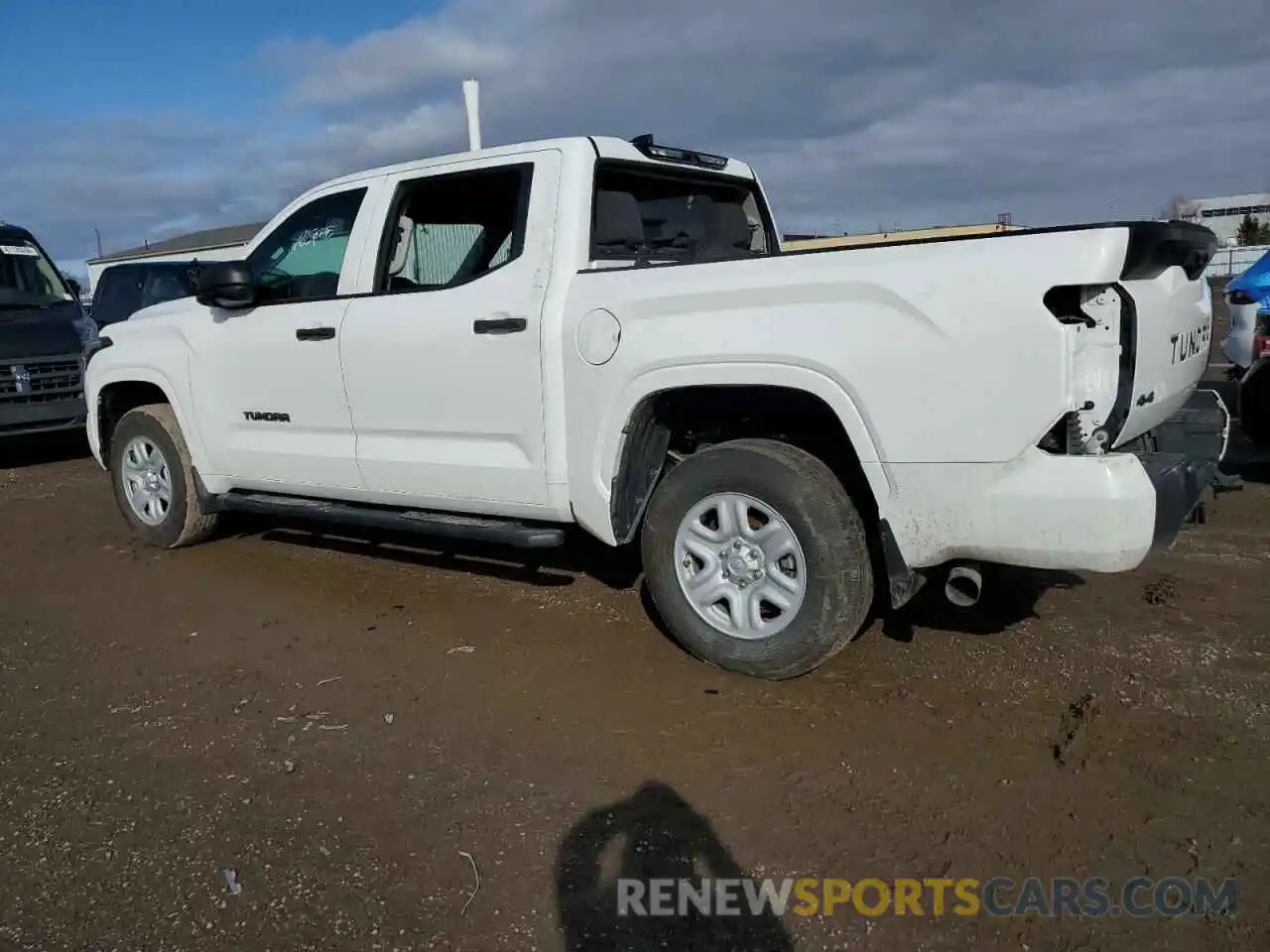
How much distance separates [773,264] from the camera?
3492 mm

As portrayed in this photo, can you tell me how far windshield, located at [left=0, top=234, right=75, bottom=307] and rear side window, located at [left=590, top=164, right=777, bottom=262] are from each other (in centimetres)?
828

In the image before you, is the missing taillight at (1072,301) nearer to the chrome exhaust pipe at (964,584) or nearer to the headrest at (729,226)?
the chrome exhaust pipe at (964,584)

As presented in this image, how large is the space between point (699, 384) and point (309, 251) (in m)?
2.57

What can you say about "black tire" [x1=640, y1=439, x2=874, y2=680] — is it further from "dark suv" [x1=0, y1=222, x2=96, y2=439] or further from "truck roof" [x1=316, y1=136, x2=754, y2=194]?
"dark suv" [x1=0, y1=222, x2=96, y2=439]

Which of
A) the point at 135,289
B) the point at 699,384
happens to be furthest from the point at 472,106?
the point at 135,289

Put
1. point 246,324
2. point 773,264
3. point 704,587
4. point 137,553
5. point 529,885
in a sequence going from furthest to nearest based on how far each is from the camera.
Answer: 1. point 137,553
2. point 246,324
3. point 704,587
4. point 773,264
5. point 529,885

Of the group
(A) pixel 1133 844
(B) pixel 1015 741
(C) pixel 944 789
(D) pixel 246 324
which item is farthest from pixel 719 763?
(D) pixel 246 324

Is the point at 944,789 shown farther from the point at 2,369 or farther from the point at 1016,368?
the point at 2,369

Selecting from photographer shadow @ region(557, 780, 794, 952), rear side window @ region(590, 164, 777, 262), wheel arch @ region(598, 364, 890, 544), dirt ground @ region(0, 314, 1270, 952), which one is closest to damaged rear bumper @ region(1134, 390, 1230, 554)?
dirt ground @ region(0, 314, 1270, 952)

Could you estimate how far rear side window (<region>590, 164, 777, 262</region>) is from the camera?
440cm

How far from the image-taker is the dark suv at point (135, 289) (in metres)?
12.2

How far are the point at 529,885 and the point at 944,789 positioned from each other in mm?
1262

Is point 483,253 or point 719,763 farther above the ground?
point 483,253

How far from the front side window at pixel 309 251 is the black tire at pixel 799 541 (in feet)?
7.23
